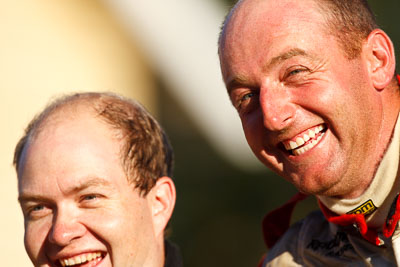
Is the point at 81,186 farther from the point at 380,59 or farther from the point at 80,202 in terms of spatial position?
the point at 380,59

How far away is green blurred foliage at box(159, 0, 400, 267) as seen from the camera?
1009 cm

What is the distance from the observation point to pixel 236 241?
10195 mm

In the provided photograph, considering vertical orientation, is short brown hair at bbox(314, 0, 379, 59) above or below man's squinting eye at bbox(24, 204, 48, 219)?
above

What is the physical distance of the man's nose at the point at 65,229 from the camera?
12.1 feet

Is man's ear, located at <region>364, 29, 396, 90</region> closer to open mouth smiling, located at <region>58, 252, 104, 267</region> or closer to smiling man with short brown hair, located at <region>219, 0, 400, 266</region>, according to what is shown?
smiling man with short brown hair, located at <region>219, 0, 400, 266</region>

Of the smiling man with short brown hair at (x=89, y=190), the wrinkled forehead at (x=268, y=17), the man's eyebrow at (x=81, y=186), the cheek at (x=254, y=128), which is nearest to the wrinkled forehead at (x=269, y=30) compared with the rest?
the wrinkled forehead at (x=268, y=17)

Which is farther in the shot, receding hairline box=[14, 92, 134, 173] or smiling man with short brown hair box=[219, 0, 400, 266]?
receding hairline box=[14, 92, 134, 173]

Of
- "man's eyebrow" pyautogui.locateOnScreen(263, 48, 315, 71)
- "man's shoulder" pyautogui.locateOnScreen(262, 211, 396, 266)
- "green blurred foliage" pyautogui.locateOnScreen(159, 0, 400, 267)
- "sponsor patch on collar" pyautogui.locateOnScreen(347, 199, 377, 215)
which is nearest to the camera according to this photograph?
"man's eyebrow" pyautogui.locateOnScreen(263, 48, 315, 71)

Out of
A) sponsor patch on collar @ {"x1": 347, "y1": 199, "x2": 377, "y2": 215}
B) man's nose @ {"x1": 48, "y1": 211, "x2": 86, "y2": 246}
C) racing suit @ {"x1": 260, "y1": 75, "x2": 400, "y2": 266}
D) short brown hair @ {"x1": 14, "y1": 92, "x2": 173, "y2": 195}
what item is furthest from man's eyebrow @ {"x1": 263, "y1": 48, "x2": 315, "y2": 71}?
man's nose @ {"x1": 48, "y1": 211, "x2": 86, "y2": 246}

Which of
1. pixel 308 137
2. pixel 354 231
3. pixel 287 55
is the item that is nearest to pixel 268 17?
pixel 287 55

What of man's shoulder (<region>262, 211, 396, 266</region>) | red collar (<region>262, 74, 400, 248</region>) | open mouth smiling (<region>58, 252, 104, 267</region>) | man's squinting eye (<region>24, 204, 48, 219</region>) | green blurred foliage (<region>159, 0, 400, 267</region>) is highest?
man's squinting eye (<region>24, 204, 48, 219</region>)

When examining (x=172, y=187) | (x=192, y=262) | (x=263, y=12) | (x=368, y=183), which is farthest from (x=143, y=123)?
(x=192, y=262)

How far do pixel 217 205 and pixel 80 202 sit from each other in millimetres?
7038

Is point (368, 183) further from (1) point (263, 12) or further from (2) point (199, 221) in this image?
(2) point (199, 221)
